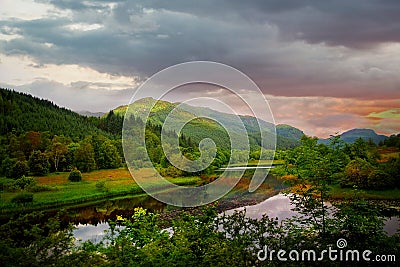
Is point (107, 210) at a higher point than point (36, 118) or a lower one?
lower

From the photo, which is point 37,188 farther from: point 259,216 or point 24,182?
point 259,216

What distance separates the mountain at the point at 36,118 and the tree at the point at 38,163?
321 cm

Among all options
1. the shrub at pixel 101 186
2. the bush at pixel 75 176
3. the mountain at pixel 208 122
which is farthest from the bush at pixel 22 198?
the mountain at pixel 208 122

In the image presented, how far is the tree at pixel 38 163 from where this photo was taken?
1917 cm

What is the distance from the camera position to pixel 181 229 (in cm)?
469

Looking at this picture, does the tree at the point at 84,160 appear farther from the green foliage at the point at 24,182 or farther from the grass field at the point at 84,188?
the green foliage at the point at 24,182

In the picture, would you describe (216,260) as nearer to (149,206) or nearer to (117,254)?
(117,254)

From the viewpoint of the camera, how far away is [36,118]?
90.1 feet

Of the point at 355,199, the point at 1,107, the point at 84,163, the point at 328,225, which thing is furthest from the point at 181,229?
the point at 1,107

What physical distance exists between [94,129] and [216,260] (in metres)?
31.2

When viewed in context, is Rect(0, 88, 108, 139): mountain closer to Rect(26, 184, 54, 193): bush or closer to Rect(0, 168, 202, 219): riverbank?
Rect(0, 168, 202, 219): riverbank

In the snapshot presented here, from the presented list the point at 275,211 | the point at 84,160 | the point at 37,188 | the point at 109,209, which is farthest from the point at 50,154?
the point at 275,211

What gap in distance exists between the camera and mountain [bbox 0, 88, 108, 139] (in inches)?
925

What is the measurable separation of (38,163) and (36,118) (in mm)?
9489
